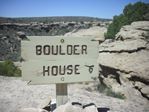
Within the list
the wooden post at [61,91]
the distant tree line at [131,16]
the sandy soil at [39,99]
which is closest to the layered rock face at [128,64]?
the sandy soil at [39,99]

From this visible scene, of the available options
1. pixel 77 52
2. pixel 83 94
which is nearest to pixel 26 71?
pixel 77 52

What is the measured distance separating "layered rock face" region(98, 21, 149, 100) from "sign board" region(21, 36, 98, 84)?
13.7 feet

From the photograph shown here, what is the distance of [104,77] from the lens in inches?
411

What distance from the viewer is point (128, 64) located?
29.8 ft

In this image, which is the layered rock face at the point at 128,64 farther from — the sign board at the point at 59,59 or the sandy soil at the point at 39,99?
the sign board at the point at 59,59

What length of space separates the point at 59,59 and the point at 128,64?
539 centimetres

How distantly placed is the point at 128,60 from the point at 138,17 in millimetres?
9435

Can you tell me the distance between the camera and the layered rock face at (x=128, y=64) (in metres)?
8.38

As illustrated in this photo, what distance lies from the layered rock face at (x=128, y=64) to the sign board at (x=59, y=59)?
419 cm

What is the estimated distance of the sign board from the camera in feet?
13.1

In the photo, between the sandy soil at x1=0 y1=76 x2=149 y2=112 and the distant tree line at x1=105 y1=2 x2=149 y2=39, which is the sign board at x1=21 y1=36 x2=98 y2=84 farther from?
the distant tree line at x1=105 y1=2 x2=149 y2=39

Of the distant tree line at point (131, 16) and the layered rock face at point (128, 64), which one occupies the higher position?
the distant tree line at point (131, 16)

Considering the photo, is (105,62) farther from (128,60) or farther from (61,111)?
(61,111)

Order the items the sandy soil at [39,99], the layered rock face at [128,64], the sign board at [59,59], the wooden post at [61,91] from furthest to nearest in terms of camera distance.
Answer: the layered rock face at [128,64] → the sandy soil at [39,99] → the wooden post at [61,91] → the sign board at [59,59]
